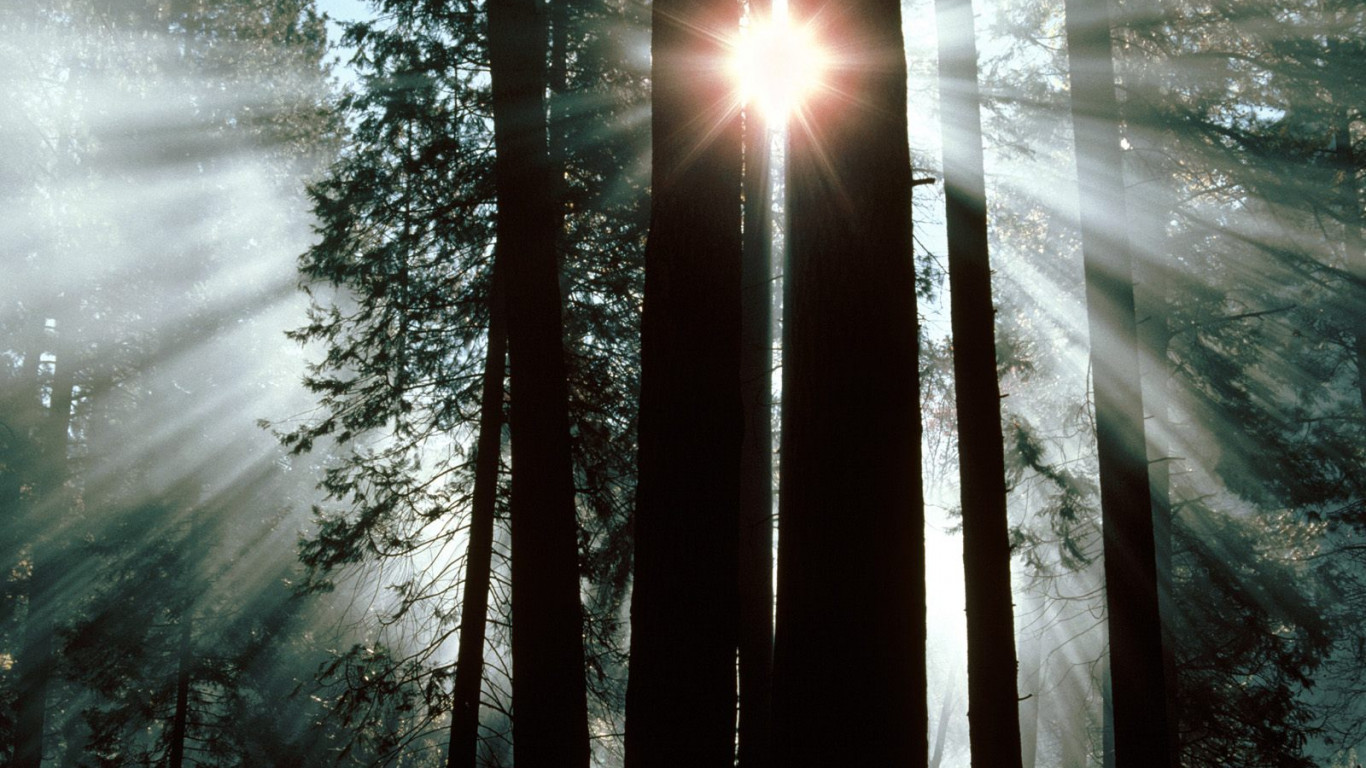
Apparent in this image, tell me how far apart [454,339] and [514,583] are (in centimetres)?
442

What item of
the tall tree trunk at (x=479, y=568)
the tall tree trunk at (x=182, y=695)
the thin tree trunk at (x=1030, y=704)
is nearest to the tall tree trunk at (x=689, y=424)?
the tall tree trunk at (x=479, y=568)

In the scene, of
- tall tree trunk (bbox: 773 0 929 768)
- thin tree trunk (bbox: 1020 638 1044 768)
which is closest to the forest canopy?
tall tree trunk (bbox: 773 0 929 768)

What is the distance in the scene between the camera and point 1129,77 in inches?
392

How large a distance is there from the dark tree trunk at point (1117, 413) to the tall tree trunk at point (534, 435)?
4.49 meters

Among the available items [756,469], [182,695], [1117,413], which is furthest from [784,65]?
[182,695]

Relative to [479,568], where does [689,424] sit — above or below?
above

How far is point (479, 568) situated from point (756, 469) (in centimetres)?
317

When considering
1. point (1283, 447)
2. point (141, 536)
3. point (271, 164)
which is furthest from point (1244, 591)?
point (271, 164)

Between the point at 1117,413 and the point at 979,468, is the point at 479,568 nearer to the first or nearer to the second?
the point at 979,468

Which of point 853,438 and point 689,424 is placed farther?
point 689,424

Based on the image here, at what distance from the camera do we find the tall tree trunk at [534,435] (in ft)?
18.7

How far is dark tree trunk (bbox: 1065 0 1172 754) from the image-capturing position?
6434mm

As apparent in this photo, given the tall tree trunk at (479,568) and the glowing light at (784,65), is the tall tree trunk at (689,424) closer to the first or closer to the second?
the glowing light at (784,65)

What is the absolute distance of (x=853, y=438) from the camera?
3357mm
